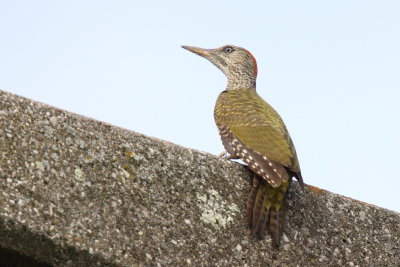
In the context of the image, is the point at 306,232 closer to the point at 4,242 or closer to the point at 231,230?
the point at 231,230

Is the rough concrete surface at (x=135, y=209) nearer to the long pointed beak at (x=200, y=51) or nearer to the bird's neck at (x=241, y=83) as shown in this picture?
the bird's neck at (x=241, y=83)

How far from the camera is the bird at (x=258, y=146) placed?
346 cm

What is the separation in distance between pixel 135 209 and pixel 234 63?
217 inches

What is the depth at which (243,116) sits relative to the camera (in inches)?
223

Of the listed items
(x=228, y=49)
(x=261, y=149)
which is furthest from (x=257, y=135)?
(x=228, y=49)

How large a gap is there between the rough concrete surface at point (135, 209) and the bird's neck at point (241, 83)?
433cm

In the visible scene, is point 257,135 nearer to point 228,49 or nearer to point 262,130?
point 262,130

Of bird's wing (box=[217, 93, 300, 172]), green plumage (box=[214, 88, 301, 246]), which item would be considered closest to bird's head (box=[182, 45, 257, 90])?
green plumage (box=[214, 88, 301, 246])

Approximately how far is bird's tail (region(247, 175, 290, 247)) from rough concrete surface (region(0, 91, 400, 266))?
1.6 inches

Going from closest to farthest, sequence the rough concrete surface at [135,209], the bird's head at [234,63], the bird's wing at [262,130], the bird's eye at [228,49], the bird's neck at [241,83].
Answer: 1. the rough concrete surface at [135,209]
2. the bird's wing at [262,130]
3. the bird's neck at [241,83]
4. the bird's head at [234,63]
5. the bird's eye at [228,49]

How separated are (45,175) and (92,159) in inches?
9.7

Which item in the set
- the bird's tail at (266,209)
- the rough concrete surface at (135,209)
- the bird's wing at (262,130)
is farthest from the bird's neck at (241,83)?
the rough concrete surface at (135,209)

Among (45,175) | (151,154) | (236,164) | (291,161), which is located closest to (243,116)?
(291,161)

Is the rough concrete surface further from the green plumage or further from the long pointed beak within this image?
the long pointed beak
